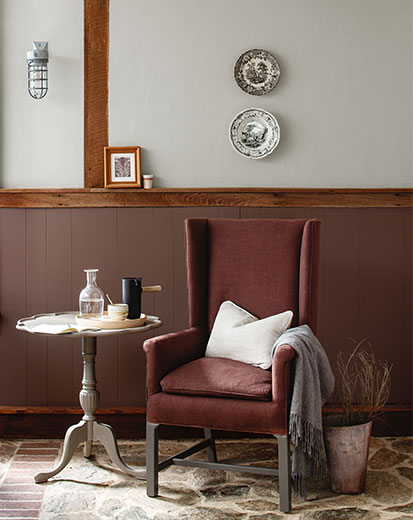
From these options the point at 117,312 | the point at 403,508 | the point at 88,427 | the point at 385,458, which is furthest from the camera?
the point at 385,458

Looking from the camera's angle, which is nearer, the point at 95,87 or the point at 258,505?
the point at 258,505

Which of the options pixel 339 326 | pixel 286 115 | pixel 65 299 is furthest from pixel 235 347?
pixel 286 115

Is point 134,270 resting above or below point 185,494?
above

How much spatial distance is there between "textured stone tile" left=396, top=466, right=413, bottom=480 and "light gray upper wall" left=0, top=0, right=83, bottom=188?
2261mm

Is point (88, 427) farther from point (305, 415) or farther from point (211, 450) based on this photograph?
point (305, 415)

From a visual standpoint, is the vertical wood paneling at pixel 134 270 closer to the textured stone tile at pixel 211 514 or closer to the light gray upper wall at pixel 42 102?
the light gray upper wall at pixel 42 102

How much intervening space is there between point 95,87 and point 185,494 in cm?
221

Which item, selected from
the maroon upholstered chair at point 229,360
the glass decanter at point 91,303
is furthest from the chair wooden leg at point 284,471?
the glass decanter at point 91,303

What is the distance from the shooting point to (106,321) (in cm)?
273

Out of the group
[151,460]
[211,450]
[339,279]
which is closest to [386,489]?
[211,450]

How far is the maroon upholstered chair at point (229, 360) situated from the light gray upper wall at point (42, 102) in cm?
95

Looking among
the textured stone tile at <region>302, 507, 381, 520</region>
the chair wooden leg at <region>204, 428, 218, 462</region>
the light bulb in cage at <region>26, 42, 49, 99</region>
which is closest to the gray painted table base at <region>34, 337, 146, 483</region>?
the chair wooden leg at <region>204, 428, 218, 462</region>

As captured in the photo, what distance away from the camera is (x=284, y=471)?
2533 mm

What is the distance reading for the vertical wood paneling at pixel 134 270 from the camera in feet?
11.5
